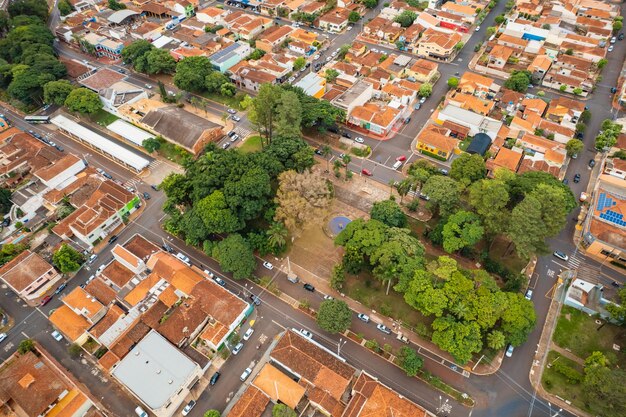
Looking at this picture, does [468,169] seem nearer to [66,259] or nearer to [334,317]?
[334,317]

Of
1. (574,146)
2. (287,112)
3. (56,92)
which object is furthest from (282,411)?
(56,92)

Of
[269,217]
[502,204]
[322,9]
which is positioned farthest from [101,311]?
[322,9]

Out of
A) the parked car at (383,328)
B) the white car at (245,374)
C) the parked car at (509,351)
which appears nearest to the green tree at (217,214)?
the white car at (245,374)

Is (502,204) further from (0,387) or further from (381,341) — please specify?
(0,387)

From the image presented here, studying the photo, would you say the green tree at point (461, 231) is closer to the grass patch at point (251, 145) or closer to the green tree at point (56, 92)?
the grass patch at point (251, 145)

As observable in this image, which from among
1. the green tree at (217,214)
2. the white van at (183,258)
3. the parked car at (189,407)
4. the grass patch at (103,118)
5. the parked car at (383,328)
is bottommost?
the parked car at (189,407)

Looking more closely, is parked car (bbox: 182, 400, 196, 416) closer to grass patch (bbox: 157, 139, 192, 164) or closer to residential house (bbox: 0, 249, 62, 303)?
residential house (bbox: 0, 249, 62, 303)
